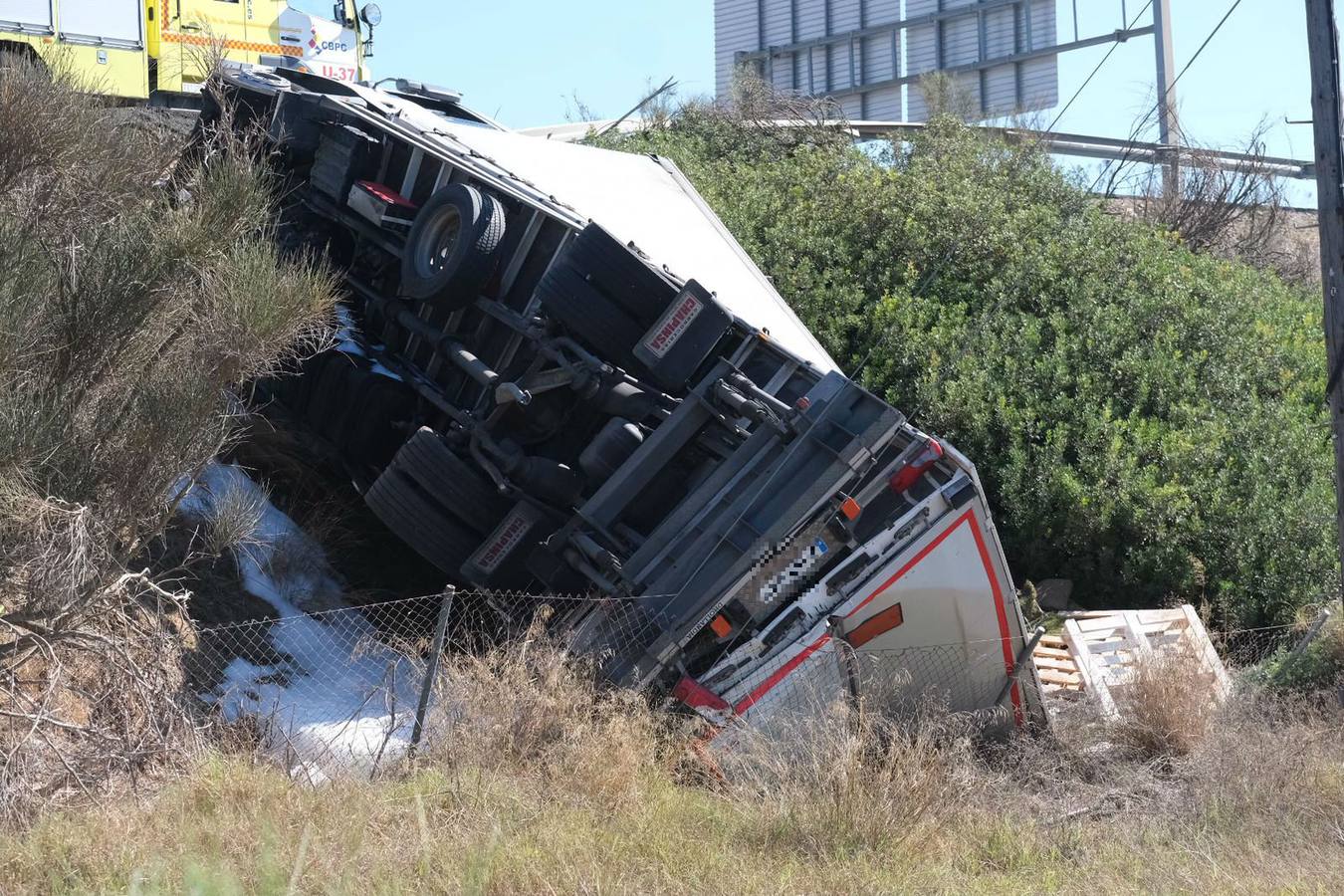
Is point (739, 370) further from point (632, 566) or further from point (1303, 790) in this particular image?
point (1303, 790)

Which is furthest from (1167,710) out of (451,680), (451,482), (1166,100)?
(1166,100)

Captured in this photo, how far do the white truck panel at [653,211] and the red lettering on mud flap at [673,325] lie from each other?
9.5 inches

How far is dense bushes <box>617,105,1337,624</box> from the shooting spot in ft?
33.8

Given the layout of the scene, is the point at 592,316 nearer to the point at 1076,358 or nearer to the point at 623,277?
the point at 623,277

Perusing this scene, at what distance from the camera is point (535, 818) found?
18.4 feet

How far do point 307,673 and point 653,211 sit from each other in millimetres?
4057

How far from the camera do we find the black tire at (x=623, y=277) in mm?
7855

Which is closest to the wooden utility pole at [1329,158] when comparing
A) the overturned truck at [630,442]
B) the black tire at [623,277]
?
the overturned truck at [630,442]

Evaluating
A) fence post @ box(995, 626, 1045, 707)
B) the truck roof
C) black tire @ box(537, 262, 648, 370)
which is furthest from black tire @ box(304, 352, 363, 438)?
fence post @ box(995, 626, 1045, 707)

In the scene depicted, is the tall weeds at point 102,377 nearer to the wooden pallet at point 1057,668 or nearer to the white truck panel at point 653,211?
the white truck panel at point 653,211

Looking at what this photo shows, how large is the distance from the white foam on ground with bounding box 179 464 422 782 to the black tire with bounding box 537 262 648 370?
2110 mm

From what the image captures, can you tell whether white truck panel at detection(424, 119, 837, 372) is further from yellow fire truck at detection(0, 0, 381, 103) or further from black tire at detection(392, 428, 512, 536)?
yellow fire truck at detection(0, 0, 381, 103)

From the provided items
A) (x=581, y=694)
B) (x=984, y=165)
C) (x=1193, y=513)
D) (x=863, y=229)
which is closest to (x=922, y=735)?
(x=581, y=694)

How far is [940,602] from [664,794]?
177cm
